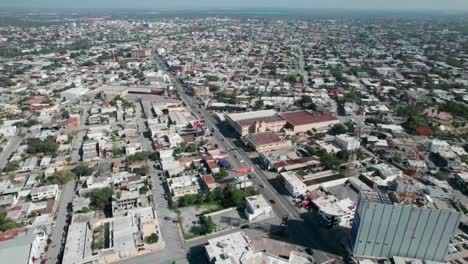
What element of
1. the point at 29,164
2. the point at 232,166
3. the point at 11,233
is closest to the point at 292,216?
the point at 232,166

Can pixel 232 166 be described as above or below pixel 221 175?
below

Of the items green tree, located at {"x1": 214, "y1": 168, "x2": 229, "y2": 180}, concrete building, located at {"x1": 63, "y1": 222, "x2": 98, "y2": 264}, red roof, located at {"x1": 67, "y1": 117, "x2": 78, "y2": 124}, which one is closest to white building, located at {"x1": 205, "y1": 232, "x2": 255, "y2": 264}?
concrete building, located at {"x1": 63, "y1": 222, "x2": 98, "y2": 264}

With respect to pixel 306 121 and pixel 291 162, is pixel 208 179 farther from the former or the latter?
pixel 306 121

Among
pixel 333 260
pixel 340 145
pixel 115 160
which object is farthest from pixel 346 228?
pixel 115 160

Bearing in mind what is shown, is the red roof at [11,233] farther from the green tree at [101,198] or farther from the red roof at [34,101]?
the red roof at [34,101]

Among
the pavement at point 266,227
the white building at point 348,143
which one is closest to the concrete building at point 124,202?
the pavement at point 266,227

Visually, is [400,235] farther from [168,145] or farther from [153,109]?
[153,109]

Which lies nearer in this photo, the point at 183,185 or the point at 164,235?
the point at 164,235
